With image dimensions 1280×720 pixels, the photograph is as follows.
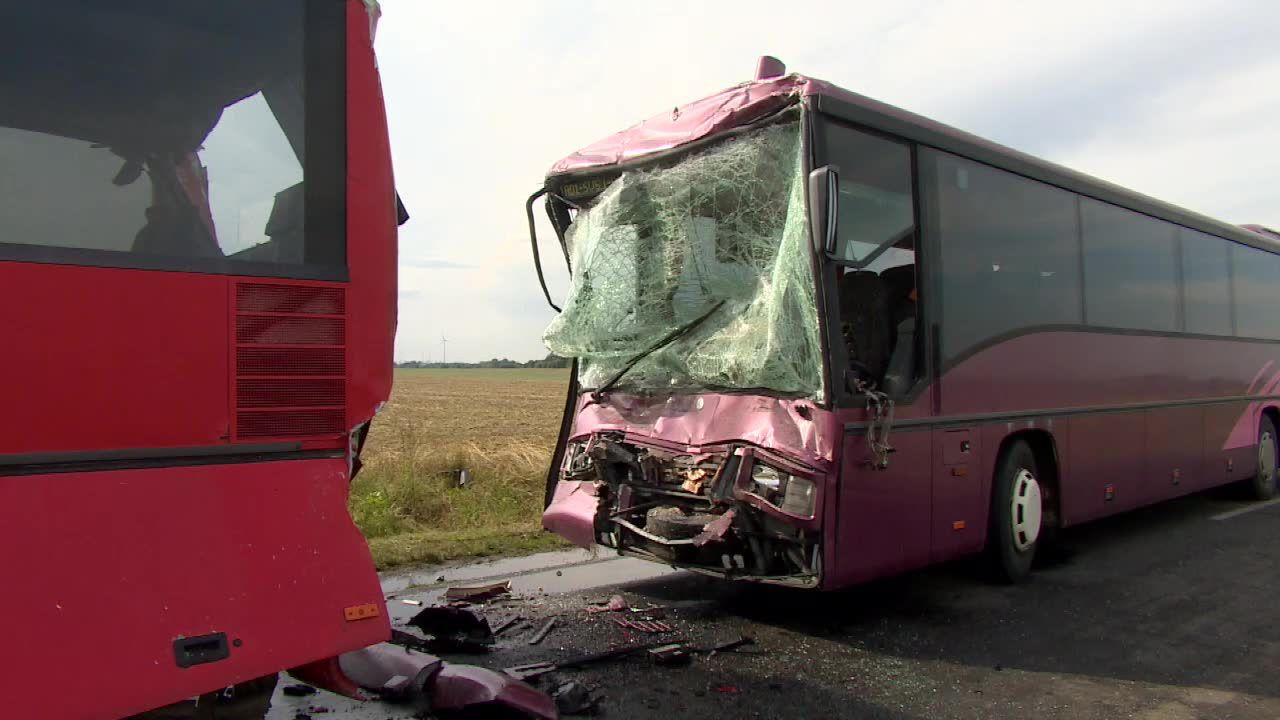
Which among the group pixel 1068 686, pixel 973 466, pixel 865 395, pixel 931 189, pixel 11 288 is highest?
pixel 931 189

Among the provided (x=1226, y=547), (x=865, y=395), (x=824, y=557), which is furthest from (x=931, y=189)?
(x=1226, y=547)

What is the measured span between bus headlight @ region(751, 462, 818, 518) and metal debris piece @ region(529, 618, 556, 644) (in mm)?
1660

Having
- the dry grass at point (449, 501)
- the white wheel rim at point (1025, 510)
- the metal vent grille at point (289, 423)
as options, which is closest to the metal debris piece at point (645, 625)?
the dry grass at point (449, 501)

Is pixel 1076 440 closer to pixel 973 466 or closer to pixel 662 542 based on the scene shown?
pixel 973 466

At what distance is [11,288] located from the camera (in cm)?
284

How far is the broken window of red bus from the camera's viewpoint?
298 cm

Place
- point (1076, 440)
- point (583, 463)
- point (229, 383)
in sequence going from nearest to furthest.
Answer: point (229, 383), point (583, 463), point (1076, 440)

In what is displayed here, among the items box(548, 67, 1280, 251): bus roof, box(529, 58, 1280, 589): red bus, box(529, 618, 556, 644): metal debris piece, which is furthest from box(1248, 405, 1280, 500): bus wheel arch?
box(529, 618, 556, 644): metal debris piece

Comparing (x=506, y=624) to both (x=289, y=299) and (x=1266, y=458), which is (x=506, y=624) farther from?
(x=1266, y=458)

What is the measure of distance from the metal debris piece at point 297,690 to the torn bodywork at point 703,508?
2158mm

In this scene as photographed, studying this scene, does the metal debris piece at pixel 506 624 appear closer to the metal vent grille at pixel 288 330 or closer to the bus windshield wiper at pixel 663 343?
→ the bus windshield wiper at pixel 663 343

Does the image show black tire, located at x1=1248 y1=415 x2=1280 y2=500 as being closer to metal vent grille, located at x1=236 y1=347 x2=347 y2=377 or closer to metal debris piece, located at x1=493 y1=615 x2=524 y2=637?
metal debris piece, located at x1=493 y1=615 x2=524 y2=637

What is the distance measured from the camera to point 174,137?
10.7 feet

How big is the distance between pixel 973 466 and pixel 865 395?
1.58m
